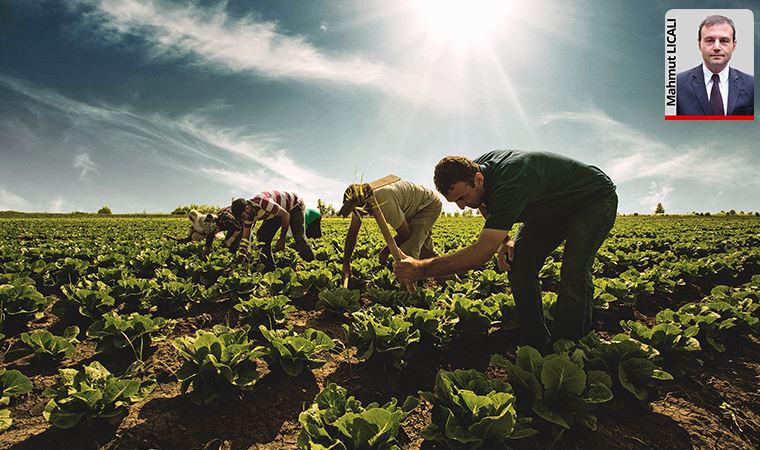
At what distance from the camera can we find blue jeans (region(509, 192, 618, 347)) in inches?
135

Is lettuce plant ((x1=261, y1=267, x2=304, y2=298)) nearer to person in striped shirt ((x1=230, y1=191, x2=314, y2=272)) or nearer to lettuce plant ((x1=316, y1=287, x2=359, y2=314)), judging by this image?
lettuce plant ((x1=316, y1=287, x2=359, y2=314))

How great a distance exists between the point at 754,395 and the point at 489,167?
308cm

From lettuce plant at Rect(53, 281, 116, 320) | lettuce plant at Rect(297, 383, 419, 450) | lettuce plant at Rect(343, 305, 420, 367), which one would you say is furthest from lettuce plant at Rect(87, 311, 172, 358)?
lettuce plant at Rect(297, 383, 419, 450)

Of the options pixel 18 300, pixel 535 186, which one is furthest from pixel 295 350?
pixel 18 300

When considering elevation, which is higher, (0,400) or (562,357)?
(562,357)

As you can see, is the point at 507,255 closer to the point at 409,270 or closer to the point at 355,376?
the point at 409,270

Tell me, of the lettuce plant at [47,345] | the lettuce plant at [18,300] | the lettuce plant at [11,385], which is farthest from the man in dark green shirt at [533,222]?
the lettuce plant at [18,300]

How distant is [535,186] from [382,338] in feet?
6.18

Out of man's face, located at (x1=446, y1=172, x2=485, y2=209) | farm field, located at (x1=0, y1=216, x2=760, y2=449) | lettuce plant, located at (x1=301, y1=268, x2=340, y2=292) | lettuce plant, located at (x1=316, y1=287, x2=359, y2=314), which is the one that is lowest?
farm field, located at (x1=0, y1=216, x2=760, y2=449)

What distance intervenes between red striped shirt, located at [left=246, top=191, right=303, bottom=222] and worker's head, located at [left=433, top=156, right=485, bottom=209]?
182 inches

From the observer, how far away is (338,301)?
4621mm

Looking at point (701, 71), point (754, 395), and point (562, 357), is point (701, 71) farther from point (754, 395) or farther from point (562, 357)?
point (562, 357)

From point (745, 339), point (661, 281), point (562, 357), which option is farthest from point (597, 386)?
point (661, 281)

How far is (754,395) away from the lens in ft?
10.5
